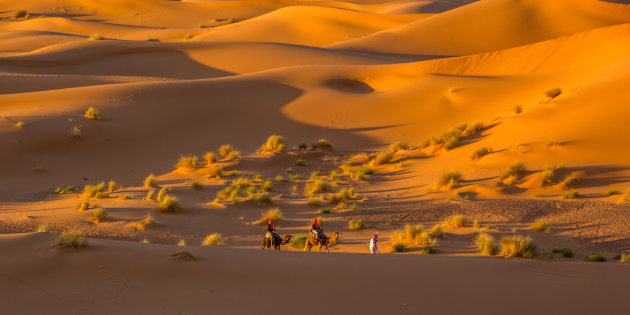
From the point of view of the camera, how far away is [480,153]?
70.5 ft

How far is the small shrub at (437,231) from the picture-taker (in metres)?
14.2

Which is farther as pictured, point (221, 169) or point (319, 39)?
point (319, 39)

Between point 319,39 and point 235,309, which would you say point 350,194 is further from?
point 319,39

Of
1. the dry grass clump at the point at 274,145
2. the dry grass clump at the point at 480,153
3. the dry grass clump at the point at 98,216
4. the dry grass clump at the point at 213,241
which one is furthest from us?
the dry grass clump at the point at 274,145

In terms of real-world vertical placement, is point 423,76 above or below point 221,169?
above

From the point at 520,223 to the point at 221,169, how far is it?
11.4 meters

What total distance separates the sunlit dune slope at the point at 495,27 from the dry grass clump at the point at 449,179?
3862 cm

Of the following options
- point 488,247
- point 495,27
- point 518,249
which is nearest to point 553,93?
point 488,247

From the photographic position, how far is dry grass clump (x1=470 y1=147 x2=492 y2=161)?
70.0ft

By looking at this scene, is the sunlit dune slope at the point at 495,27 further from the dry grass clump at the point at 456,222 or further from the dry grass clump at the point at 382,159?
the dry grass clump at the point at 456,222

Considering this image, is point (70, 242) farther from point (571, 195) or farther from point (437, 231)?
point (571, 195)

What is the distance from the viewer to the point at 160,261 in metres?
8.93

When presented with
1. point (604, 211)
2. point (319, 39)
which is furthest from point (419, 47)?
point (604, 211)

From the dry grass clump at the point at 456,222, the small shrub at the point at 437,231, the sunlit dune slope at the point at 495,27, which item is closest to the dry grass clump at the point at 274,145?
the dry grass clump at the point at 456,222
